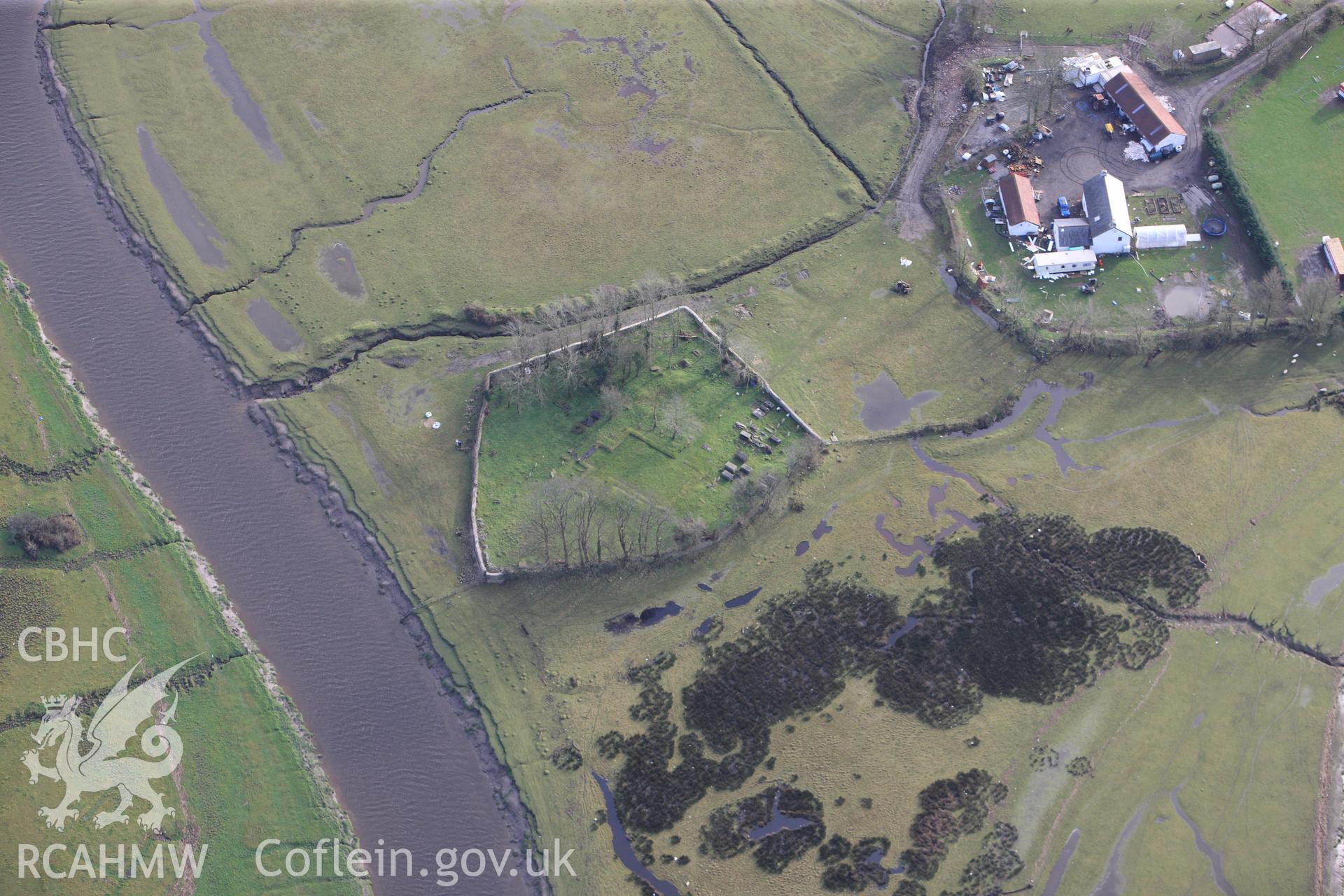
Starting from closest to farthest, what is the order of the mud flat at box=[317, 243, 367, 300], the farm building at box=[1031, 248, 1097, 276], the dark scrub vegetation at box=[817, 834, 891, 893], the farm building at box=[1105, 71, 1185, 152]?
the dark scrub vegetation at box=[817, 834, 891, 893]
the mud flat at box=[317, 243, 367, 300]
the farm building at box=[1031, 248, 1097, 276]
the farm building at box=[1105, 71, 1185, 152]

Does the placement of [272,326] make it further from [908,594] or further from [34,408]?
[908,594]

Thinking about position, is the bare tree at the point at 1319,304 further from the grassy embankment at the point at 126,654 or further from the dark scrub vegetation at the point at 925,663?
the grassy embankment at the point at 126,654

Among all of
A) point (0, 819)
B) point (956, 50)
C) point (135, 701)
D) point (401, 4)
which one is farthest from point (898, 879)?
point (401, 4)

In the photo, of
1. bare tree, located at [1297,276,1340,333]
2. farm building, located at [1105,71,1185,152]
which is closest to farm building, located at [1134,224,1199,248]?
farm building, located at [1105,71,1185,152]

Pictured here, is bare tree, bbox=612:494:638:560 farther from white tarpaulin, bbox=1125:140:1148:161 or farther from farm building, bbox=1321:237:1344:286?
farm building, bbox=1321:237:1344:286

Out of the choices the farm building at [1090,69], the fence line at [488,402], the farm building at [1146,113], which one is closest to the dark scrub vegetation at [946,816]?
the fence line at [488,402]

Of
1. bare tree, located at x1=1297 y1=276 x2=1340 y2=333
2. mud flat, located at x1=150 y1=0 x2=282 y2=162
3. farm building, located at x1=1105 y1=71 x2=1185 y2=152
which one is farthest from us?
farm building, located at x1=1105 y1=71 x2=1185 y2=152

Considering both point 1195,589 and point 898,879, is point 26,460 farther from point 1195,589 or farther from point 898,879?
point 1195,589
